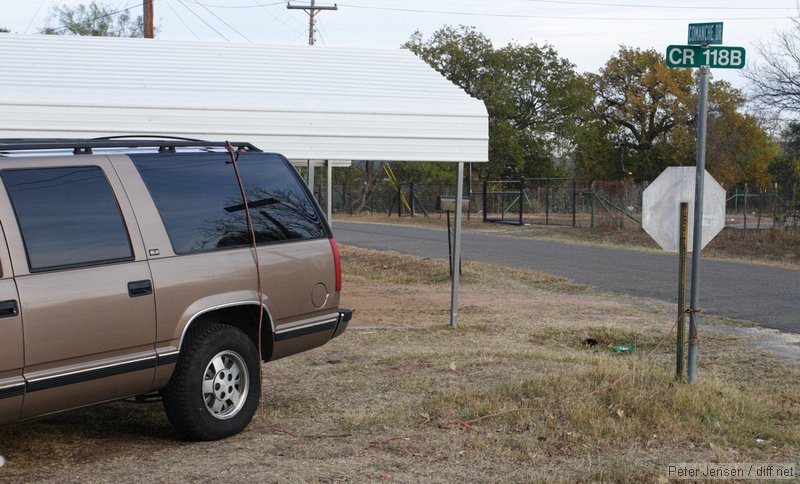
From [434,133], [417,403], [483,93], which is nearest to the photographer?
[417,403]

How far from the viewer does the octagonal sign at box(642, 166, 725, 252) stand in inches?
314

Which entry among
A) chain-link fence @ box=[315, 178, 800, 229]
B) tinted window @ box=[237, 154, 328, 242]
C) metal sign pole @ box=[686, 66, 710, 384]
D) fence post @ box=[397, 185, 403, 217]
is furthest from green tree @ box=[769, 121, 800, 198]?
tinted window @ box=[237, 154, 328, 242]

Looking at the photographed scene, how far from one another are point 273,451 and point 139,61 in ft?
22.0

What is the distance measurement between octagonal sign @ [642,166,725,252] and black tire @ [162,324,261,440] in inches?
133

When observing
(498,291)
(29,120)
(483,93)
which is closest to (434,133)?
(29,120)

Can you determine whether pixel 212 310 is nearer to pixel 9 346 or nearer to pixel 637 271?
pixel 9 346

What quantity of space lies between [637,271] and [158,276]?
51.5ft

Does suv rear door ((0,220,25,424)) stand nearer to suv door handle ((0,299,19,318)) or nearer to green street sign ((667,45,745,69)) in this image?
suv door handle ((0,299,19,318))

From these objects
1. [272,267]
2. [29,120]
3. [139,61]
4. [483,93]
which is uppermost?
[483,93]

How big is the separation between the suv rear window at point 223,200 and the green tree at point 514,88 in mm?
41950

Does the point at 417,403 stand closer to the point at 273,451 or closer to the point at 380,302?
the point at 273,451

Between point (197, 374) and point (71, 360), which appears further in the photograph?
point (197, 374)

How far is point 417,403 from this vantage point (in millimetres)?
7648

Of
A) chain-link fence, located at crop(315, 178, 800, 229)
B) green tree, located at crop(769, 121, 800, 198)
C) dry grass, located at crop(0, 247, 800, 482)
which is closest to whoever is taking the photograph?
dry grass, located at crop(0, 247, 800, 482)
